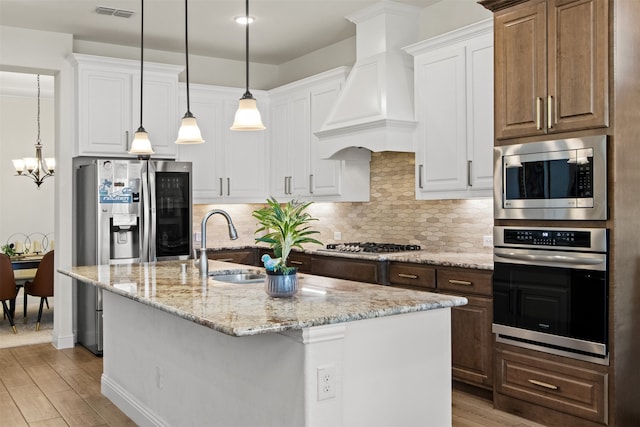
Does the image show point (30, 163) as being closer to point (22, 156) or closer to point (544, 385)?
point (22, 156)

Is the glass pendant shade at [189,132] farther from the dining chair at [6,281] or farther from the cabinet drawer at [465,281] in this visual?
the dining chair at [6,281]

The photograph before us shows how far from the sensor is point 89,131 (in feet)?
18.5

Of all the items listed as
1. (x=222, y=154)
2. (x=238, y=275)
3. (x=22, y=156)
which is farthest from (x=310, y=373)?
(x=22, y=156)

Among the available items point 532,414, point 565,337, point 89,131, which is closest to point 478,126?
point 565,337

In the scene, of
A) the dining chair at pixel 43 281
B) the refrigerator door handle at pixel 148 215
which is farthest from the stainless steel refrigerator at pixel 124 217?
the dining chair at pixel 43 281

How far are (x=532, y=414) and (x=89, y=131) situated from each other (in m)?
4.31

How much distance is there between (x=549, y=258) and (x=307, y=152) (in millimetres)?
3117

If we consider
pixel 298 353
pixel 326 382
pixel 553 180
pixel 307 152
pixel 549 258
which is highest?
pixel 307 152

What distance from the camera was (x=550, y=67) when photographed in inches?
138

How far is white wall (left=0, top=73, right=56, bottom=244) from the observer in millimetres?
8438

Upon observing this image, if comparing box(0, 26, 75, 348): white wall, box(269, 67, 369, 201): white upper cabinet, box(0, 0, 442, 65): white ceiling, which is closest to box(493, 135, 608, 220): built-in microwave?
box(0, 0, 442, 65): white ceiling

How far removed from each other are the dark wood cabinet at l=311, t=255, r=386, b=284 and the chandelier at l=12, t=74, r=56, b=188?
444 cm

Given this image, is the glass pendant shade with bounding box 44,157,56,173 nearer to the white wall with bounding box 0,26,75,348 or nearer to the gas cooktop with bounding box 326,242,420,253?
the white wall with bounding box 0,26,75,348

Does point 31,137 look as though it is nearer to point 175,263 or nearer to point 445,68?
point 175,263
